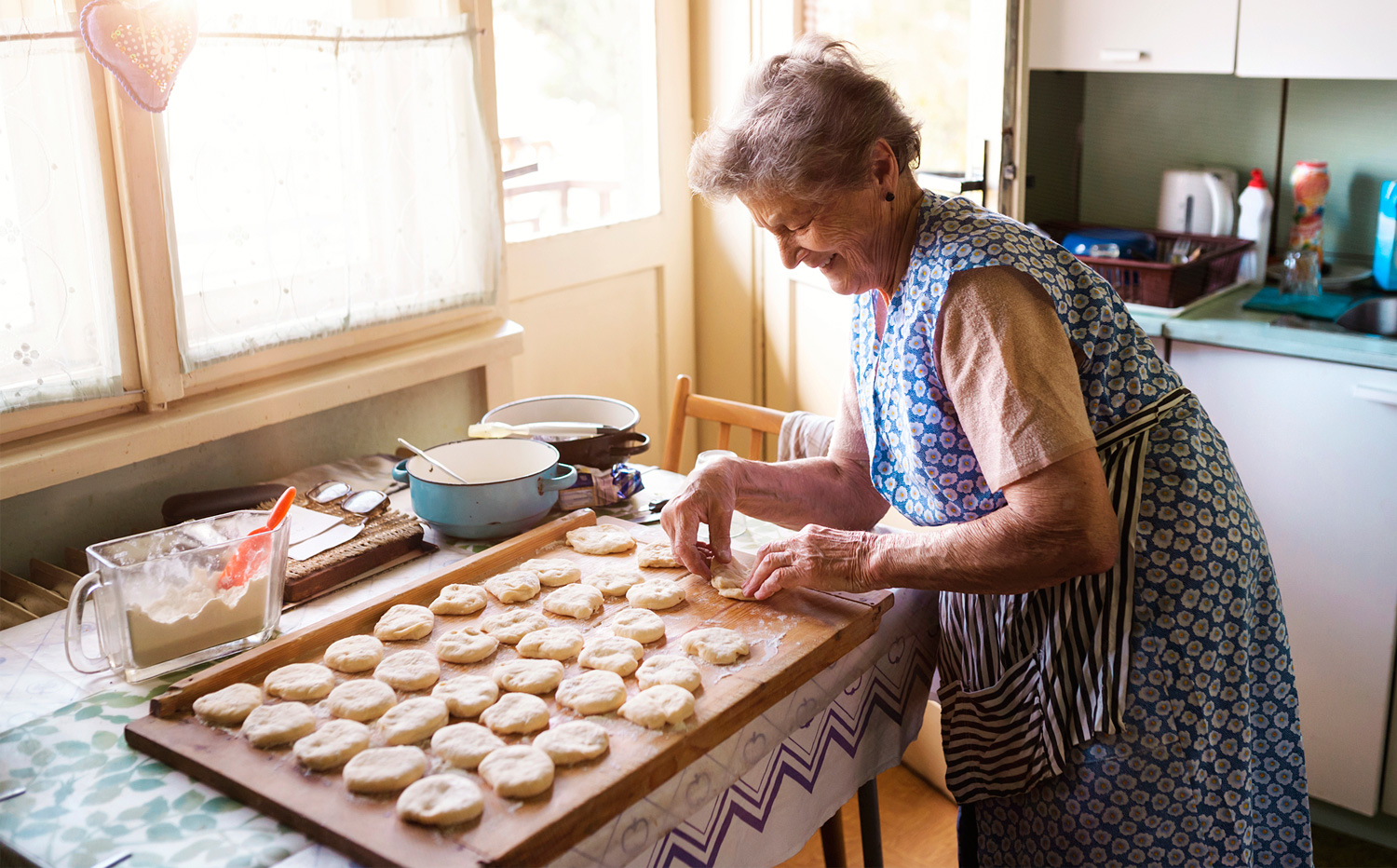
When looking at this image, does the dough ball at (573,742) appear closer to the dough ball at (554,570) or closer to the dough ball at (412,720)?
the dough ball at (412,720)

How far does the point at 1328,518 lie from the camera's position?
7.44 feet

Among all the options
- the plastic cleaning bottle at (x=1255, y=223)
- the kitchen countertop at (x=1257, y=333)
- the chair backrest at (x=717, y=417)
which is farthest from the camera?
the plastic cleaning bottle at (x=1255, y=223)

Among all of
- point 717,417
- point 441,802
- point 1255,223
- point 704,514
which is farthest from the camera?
point 1255,223

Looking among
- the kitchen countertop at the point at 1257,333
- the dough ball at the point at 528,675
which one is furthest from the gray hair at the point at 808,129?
the kitchen countertop at the point at 1257,333

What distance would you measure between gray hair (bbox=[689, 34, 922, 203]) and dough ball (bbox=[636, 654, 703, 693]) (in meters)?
0.57

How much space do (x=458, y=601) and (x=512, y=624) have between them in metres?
0.09

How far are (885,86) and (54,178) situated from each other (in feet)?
3.71

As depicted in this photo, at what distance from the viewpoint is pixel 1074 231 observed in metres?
2.87

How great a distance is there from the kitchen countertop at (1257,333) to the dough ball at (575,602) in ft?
5.18

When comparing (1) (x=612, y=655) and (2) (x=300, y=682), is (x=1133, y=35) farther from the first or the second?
(2) (x=300, y=682)

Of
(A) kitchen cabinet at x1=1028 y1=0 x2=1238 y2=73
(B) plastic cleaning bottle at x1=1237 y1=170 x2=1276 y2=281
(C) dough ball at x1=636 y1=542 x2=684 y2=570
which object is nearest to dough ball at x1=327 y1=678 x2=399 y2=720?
(C) dough ball at x1=636 y1=542 x2=684 y2=570

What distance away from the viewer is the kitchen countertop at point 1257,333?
2.16 meters

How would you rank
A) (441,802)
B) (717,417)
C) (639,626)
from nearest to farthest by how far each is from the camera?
(441,802), (639,626), (717,417)

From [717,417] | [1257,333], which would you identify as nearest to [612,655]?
[717,417]
